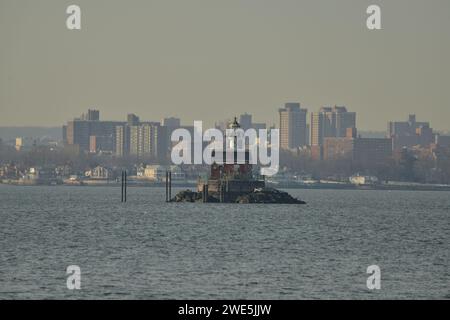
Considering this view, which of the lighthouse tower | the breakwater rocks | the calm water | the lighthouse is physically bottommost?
the calm water

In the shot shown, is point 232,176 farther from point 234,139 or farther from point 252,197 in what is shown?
point 234,139

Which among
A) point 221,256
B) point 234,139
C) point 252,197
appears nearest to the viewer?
point 221,256

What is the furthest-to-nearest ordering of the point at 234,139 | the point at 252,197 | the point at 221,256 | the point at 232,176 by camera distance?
1. the point at 252,197
2. the point at 234,139
3. the point at 232,176
4. the point at 221,256

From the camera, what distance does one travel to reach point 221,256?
5962 centimetres

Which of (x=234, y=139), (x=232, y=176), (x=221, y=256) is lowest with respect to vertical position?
(x=221, y=256)

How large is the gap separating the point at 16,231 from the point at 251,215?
26078 millimetres

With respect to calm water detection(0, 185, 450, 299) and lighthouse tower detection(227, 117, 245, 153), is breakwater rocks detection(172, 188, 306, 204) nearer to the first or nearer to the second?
lighthouse tower detection(227, 117, 245, 153)

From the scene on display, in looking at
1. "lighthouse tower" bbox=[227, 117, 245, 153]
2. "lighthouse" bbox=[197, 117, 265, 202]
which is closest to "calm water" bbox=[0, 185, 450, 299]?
"lighthouse" bbox=[197, 117, 265, 202]

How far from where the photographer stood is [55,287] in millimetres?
46531

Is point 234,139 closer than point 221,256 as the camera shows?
No

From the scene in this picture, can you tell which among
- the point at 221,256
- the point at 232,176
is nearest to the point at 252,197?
the point at 232,176

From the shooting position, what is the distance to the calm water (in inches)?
1833
